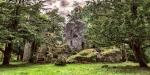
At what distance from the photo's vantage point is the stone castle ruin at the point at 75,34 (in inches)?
1998

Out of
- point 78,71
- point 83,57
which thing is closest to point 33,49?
point 83,57

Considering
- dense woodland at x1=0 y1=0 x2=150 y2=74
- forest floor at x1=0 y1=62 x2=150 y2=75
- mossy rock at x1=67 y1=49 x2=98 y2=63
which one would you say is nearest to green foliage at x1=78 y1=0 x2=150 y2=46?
dense woodland at x1=0 y1=0 x2=150 y2=74

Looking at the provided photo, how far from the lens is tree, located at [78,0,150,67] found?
98.1 feet

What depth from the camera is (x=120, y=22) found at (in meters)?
30.8

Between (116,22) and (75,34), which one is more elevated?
(116,22)

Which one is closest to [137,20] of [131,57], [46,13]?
[131,57]

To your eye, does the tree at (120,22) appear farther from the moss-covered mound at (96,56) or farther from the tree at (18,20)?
the moss-covered mound at (96,56)

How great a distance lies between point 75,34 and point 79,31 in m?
0.88

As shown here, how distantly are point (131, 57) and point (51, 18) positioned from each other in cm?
1427

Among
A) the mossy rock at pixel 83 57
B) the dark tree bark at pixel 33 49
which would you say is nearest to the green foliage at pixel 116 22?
the mossy rock at pixel 83 57

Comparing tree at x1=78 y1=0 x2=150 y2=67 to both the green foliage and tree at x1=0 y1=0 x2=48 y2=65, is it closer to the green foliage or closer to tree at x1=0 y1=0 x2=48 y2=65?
the green foliage

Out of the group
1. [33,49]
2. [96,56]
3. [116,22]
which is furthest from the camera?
[33,49]

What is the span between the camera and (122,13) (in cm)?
3078

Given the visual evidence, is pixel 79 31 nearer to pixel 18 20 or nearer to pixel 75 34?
pixel 75 34
